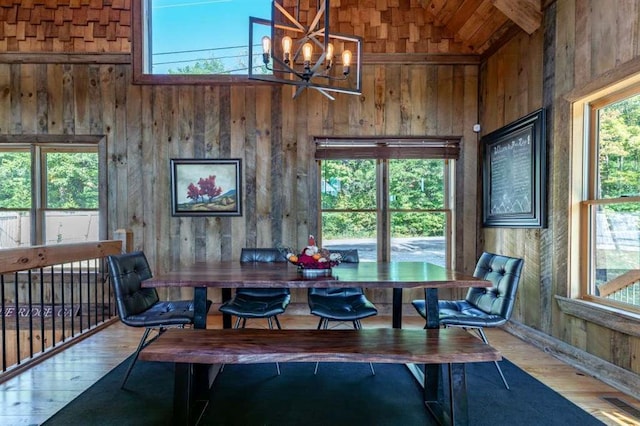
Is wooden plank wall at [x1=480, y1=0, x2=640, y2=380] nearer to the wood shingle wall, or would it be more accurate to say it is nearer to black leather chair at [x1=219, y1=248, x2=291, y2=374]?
black leather chair at [x1=219, y1=248, x2=291, y2=374]

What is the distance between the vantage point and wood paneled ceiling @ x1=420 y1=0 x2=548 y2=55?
9.49 feet

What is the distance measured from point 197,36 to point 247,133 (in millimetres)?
1345

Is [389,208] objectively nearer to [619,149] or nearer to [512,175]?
[512,175]

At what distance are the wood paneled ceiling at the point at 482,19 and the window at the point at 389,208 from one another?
1.35m

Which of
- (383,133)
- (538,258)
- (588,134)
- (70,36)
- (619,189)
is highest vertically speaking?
(70,36)

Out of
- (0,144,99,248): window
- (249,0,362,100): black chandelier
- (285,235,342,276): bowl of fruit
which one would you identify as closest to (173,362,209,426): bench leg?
(285,235,342,276): bowl of fruit

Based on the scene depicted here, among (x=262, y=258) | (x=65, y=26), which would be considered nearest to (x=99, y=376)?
(x=262, y=258)

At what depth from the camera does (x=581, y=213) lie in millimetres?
2562

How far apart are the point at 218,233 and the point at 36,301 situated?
86.0 inches

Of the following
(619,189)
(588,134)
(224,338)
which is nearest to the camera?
(224,338)

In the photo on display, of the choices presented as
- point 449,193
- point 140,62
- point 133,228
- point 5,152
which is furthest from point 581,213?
point 5,152

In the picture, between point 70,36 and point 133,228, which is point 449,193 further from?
point 70,36

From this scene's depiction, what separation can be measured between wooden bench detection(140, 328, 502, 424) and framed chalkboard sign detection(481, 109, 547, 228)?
1673mm

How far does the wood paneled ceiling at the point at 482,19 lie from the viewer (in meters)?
2.89
